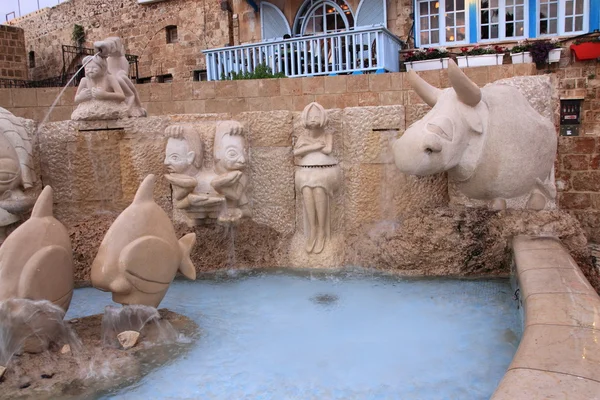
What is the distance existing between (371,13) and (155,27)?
25.1 ft

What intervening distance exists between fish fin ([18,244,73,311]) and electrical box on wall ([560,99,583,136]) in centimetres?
961

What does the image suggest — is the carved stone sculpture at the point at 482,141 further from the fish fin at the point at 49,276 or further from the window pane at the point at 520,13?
the window pane at the point at 520,13

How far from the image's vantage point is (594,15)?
11.1 metres

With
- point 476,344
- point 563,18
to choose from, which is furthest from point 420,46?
point 476,344

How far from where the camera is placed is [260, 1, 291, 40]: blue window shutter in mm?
14445

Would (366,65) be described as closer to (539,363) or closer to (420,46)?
(420,46)

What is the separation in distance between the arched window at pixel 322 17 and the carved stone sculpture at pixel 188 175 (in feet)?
36.5

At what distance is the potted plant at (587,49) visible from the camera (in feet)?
34.4

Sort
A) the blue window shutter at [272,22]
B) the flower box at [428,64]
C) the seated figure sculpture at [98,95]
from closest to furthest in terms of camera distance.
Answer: the seated figure sculpture at [98,95] < the flower box at [428,64] < the blue window shutter at [272,22]

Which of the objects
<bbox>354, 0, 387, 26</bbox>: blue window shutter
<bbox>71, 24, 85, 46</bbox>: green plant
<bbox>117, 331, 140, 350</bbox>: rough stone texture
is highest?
<bbox>71, 24, 85, 46</bbox>: green plant

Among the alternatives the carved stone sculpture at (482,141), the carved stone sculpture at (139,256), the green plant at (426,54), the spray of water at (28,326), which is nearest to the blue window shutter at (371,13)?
the green plant at (426,54)

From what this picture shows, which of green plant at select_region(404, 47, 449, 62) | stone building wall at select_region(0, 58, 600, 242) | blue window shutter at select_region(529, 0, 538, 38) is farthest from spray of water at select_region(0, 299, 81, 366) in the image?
blue window shutter at select_region(529, 0, 538, 38)

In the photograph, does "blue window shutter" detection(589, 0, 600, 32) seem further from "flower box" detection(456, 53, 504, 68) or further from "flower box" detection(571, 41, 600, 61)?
"flower box" detection(456, 53, 504, 68)

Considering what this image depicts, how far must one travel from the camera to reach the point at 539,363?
1655mm
